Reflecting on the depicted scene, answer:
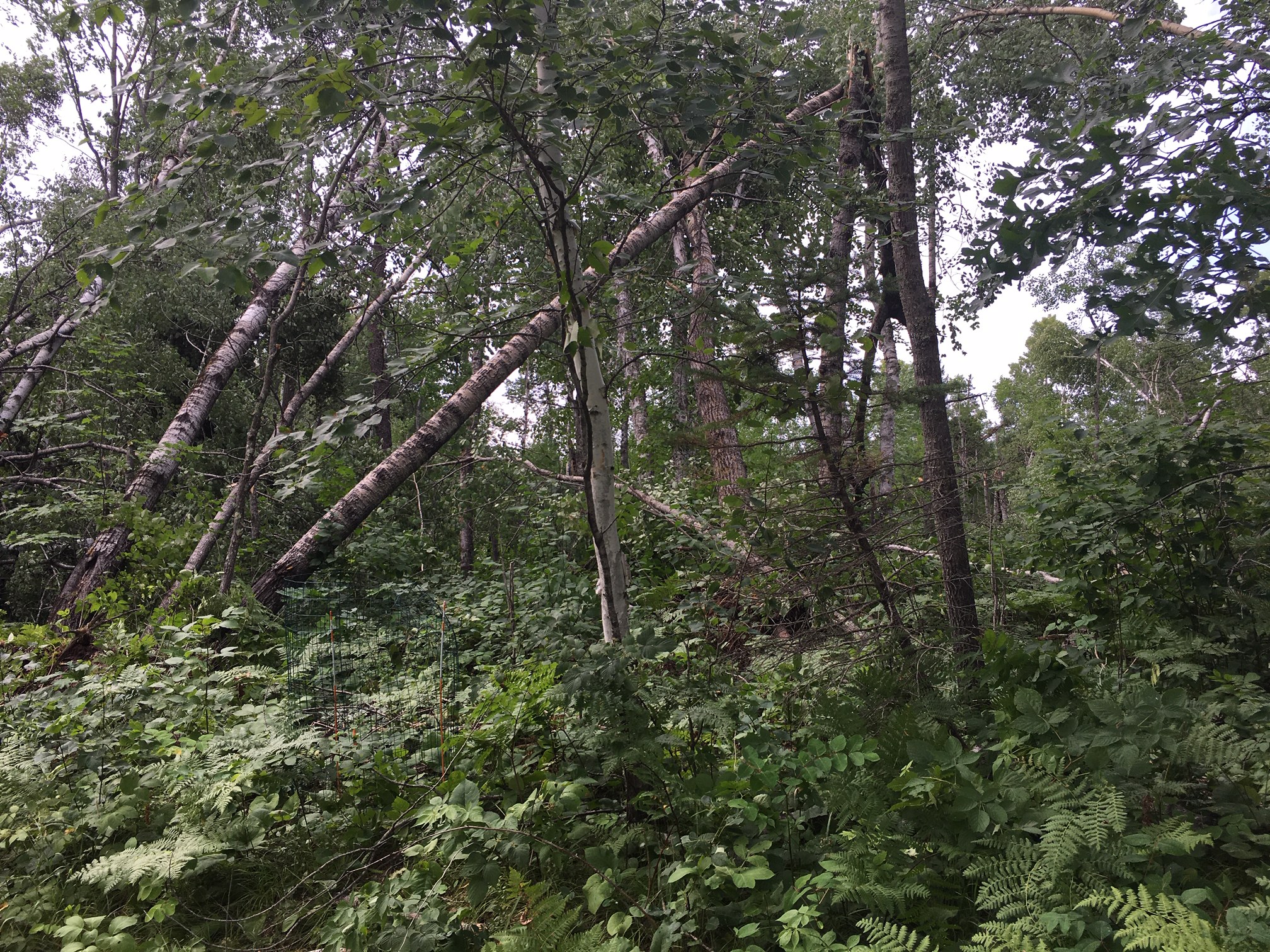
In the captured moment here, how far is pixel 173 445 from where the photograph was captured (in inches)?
216

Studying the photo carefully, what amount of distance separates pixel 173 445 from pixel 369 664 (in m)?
2.78

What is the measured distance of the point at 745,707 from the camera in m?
2.92

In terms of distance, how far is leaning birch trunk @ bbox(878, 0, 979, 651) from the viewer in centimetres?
325

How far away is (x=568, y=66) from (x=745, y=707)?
8.99 ft

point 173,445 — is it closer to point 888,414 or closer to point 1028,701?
point 1028,701

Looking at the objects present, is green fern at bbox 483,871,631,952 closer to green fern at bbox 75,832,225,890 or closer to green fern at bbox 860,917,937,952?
green fern at bbox 860,917,937,952

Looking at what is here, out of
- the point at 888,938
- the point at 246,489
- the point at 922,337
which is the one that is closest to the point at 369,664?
the point at 246,489

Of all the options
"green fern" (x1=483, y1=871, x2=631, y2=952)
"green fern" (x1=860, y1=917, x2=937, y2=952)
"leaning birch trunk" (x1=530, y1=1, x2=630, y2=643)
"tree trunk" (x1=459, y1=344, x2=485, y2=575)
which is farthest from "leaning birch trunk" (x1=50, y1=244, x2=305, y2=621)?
"green fern" (x1=860, y1=917, x2=937, y2=952)

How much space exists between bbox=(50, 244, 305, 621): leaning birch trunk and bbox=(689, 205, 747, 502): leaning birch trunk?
3993 millimetres

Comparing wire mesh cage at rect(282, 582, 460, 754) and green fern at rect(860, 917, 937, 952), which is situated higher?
wire mesh cage at rect(282, 582, 460, 754)

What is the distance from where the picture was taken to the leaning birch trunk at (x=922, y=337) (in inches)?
128

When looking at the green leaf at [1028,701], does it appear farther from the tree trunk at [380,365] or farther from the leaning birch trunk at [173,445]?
the leaning birch trunk at [173,445]

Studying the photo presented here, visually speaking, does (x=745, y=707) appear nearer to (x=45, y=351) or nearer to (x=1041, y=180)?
(x=1041, y=180)

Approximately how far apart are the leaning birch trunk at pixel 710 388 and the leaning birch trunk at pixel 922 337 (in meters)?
0.95
